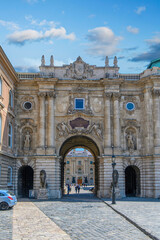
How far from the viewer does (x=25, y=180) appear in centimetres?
4159

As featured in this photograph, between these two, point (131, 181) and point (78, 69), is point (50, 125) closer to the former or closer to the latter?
point (78, 69)

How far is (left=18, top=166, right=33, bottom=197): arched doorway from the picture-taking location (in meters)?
39.2

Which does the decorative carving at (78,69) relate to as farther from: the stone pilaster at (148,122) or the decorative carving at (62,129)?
the stone pilaster at (148,122)

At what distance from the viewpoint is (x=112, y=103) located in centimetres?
3928

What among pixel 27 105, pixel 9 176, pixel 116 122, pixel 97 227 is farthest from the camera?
pixel 27 105

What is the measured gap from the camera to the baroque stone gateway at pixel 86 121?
37.2m

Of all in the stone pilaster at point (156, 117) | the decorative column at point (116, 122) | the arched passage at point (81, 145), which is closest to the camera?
the stone pilaster at point (156, 117)

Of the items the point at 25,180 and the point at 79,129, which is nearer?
the point at 79,129

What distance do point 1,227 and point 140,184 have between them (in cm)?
2504

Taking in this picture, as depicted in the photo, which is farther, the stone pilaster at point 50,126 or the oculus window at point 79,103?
the oculus window at point 79,103

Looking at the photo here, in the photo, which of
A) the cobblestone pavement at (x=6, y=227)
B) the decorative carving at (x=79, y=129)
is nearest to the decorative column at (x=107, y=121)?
the decorative carving at (x=79, y=129)

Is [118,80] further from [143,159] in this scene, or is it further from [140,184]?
[140,184]

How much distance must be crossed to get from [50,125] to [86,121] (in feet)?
14.4

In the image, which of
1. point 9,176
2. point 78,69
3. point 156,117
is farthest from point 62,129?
point 156,117
